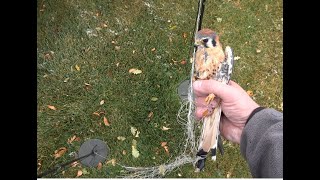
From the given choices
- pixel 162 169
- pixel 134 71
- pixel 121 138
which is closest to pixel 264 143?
pixel 162 169

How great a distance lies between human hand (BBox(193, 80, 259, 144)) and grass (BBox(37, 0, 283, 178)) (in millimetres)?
1424

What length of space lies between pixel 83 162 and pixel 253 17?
143 inches

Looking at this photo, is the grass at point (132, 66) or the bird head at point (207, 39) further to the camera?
the grass at point (132, 66)

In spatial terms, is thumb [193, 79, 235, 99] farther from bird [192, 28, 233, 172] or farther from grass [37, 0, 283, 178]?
grass [37, 0, 283, 178]

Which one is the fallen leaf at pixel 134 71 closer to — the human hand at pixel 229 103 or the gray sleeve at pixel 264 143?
the human hand at pixel 229 103

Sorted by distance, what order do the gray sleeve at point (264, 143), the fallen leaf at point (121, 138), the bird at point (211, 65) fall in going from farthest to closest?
the fallen leaf at point (121, 138) < the bird at point (211, 65) < the gray sleeve at point (264, 143)

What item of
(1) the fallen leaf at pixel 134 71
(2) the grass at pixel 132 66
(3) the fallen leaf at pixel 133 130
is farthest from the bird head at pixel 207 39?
(1) the fallen leaf at pixel 134 71

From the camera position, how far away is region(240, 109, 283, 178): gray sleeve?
2.63m

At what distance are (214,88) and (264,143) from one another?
0.65 metres

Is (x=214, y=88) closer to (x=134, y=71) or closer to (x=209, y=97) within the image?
(x=209, y=97)

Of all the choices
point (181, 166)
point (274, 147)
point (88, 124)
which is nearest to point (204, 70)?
point (274, 147)

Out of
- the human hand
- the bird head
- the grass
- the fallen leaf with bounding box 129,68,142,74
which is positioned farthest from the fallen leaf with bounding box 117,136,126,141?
the bird head

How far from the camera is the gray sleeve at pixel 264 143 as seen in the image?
8.63 feet

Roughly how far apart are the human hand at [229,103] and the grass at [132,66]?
1.42 metres
